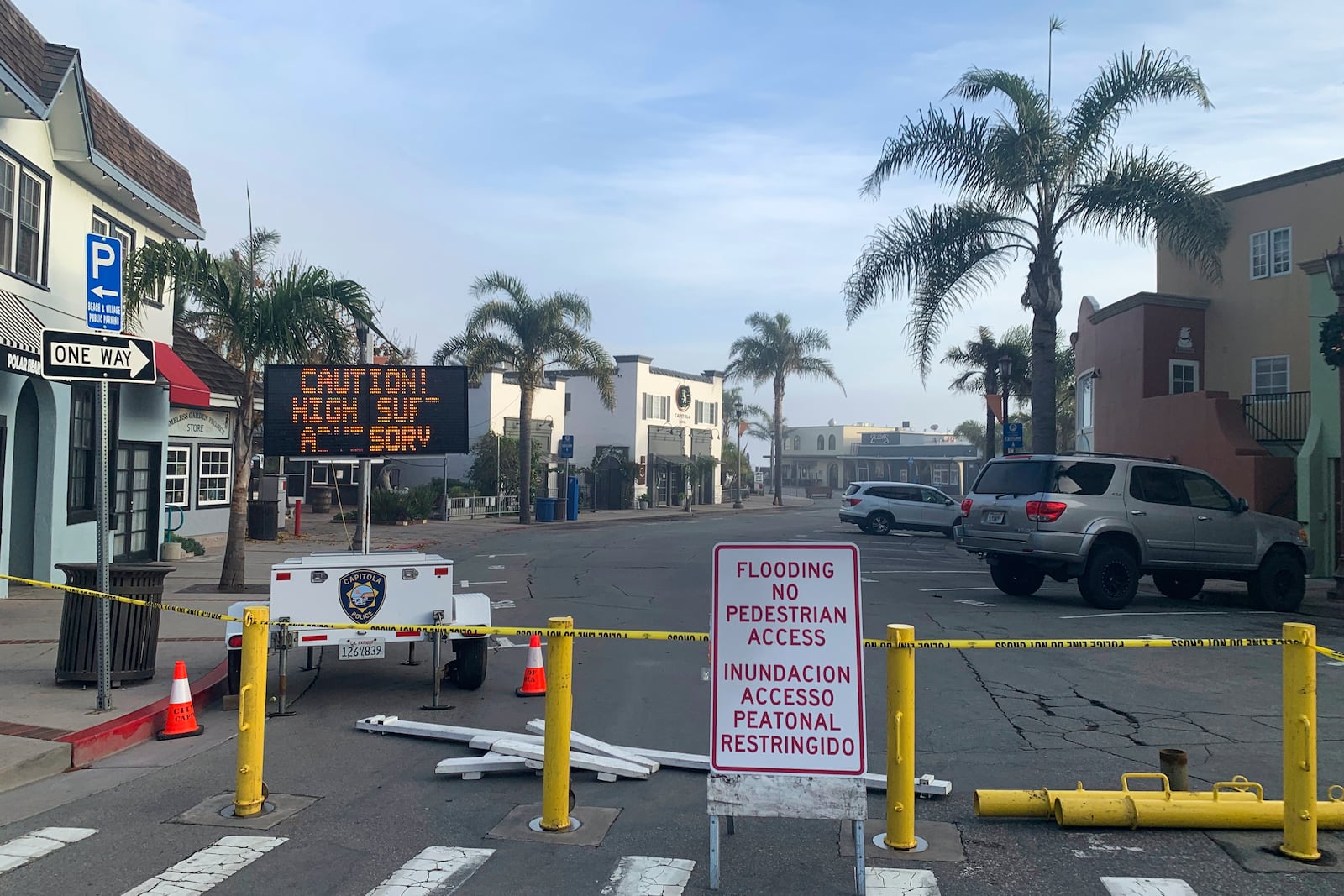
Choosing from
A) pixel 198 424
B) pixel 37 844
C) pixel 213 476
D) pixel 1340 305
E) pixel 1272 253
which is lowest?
pixel 37 844

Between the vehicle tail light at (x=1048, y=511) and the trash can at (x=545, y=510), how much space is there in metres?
24.6

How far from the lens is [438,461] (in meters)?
47.2

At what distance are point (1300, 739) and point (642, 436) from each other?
47.8 meters

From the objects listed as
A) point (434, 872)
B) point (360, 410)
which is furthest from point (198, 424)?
point (434, 872)

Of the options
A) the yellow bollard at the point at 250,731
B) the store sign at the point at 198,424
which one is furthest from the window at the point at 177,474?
the yellow bollard at the point at 250,731

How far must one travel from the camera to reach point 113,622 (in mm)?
8367

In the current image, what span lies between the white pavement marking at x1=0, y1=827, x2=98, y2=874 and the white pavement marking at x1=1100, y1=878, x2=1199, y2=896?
511 centimetres

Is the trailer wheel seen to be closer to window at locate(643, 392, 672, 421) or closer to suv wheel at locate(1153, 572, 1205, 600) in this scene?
suv wheel at locate(1153, 572, 1205, 600)

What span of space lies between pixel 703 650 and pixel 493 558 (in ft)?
37.1

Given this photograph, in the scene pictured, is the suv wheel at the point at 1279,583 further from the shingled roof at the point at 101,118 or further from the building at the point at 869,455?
the building at the point at 869,455

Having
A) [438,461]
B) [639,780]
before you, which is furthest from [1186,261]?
[438,461]

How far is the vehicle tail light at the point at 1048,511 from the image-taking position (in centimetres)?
1362

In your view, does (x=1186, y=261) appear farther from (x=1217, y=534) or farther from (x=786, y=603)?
(x=786, y=603)

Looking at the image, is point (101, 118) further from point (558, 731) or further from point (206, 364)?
point (558, 731)
